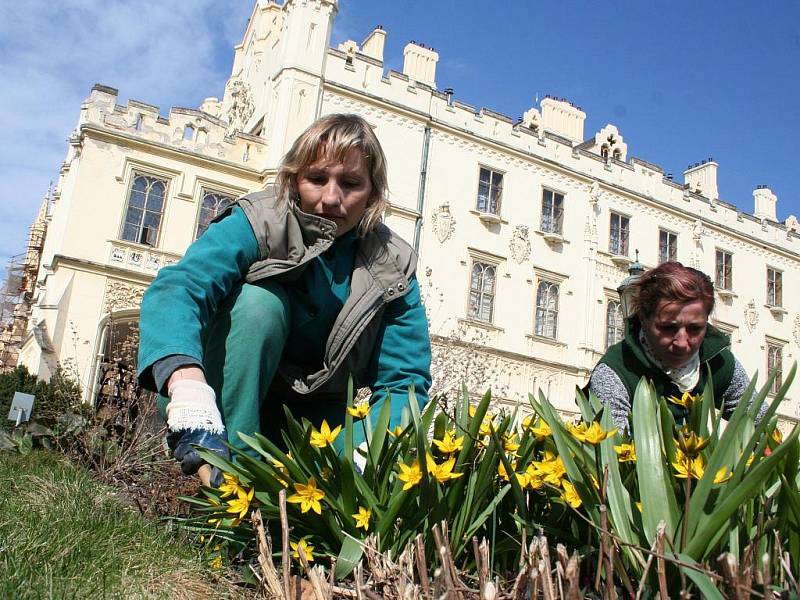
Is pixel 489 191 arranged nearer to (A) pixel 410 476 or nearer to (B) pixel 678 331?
(B) pixel 678 331

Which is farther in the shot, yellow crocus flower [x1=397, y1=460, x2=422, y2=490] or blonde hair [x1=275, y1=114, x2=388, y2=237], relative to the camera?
blonde hair [x1=275, y1=114, x2=388, y2=237]

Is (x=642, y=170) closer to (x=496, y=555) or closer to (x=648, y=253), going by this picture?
(x=648, y=253)

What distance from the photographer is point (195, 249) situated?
6.40 ft

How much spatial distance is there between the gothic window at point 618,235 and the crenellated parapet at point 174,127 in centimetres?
1050

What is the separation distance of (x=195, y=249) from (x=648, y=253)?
20920 mm

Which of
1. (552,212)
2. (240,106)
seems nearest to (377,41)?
(240,106)

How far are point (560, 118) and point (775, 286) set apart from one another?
31.1ft

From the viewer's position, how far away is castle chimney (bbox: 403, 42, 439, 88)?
20.4 m

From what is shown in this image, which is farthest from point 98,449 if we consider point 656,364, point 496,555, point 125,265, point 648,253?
point 648,253

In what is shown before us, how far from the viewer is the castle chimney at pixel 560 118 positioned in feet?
80.0

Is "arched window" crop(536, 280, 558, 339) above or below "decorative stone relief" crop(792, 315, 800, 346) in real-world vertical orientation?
below

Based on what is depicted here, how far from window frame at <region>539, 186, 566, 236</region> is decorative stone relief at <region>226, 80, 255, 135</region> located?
8.27m

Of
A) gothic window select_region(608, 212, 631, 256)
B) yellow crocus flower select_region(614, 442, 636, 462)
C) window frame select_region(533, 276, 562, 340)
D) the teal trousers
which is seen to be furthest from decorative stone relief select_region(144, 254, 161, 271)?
yellow crocus flower select_region(614, 442, 636, 462)

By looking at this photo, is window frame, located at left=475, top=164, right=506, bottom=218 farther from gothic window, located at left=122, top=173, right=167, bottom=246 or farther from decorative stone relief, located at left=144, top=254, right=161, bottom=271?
decorative stone relief, located at left=144, top=254, right=161, bottom=271
